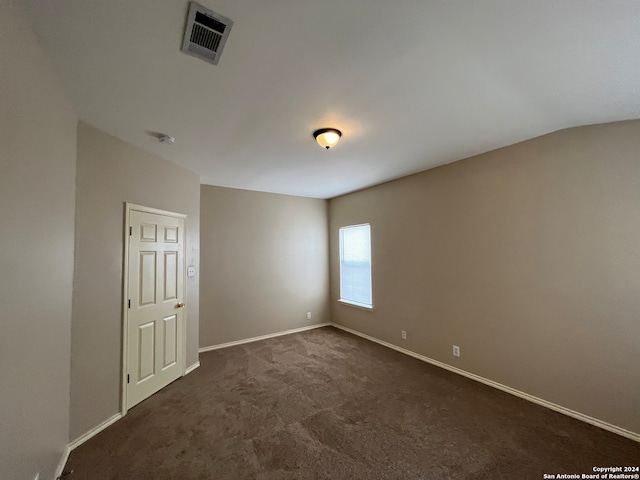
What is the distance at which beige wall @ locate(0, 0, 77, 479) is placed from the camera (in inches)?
46.7

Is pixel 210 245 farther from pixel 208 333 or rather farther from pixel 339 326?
pixel 339 326

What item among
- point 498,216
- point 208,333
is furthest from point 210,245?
point 498,216

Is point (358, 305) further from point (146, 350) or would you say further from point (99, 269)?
point (99, 269)

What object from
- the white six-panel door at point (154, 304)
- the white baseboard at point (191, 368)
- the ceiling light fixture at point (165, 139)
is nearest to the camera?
the ceiling light fixture at point (165, 139)

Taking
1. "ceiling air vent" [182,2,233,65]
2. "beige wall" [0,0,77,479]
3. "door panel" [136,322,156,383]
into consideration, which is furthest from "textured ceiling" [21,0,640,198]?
"door panel" [136,322,156,383]

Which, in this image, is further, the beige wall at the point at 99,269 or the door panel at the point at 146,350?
the door panel at the point at 146,350

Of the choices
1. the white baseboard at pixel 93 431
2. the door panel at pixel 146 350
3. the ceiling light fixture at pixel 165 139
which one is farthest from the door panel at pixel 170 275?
the ceiling light fixture at pixel 165 139

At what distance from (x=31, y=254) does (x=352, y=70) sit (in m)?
2.23

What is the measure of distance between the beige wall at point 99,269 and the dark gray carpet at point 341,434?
0.39 metres

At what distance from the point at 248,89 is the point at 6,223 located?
1.55 metres

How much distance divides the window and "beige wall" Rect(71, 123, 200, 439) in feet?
11.6

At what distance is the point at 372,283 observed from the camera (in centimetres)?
457

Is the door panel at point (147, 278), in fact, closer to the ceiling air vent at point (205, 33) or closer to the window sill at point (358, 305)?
the ceiling air vent at point (205, 33)

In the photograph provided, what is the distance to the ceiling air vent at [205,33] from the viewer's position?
1.26 m
